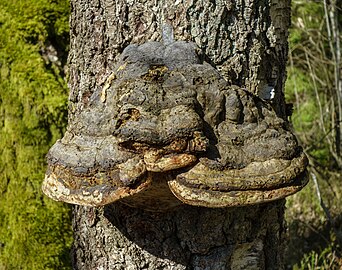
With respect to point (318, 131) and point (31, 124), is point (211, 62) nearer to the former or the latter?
point (31, 124)

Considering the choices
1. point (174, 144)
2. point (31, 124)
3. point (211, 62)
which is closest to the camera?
point (174, 144)

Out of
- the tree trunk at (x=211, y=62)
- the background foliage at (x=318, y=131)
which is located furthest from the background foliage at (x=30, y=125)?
the background foliage at (x=318, y=131)

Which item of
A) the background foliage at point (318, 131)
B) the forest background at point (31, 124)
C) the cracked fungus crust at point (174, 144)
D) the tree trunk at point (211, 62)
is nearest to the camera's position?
the cracked fungus crust at point (174, 144)

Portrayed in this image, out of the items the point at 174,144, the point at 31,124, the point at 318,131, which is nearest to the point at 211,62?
the point at 174,144

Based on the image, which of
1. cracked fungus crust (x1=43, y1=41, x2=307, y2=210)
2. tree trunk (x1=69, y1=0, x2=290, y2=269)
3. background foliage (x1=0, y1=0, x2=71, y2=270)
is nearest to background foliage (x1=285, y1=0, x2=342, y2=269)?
background foliage (x1=0, y1=0, x2=71, y2=270)

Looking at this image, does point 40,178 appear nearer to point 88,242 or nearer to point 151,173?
point 88,242

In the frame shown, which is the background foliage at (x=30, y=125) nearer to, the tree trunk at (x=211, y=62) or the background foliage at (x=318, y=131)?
the tree trunk at (x=211, y=62)
